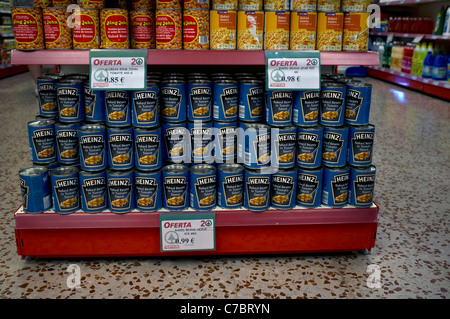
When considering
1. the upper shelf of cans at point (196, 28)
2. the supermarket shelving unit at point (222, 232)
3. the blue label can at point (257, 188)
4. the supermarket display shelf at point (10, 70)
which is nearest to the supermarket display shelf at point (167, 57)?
the upper shelf of cans at point (196, 28)

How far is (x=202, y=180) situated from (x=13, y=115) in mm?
3434

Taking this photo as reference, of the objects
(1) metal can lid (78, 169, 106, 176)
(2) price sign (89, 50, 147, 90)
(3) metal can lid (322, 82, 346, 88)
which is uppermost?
(2) price sign (89, 50, 147, 90)

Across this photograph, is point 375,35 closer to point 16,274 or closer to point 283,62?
point 283,62

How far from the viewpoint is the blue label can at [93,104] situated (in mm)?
1588

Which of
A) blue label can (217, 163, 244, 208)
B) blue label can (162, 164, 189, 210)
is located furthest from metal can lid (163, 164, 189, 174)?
blue label can (217, 163, 244, 208)

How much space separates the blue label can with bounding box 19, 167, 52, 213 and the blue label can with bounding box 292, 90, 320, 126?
103 centimetres

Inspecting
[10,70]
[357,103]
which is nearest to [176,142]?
[357,103]

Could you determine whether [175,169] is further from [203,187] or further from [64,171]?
[64,171]

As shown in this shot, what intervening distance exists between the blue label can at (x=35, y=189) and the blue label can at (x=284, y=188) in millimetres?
910

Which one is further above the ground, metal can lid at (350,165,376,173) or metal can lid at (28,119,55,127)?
metal can lid at (28,119,55,127)

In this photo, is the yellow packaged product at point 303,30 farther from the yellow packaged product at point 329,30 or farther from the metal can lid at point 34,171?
the metal can lid at point 34,171

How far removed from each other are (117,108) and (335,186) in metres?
0.93

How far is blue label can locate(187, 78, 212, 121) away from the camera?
159 centimetres

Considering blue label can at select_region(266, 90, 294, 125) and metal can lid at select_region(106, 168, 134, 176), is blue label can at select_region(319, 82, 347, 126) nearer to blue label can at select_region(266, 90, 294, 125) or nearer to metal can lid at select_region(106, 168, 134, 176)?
blue label can at select_region(266, 90, 294, 125)
